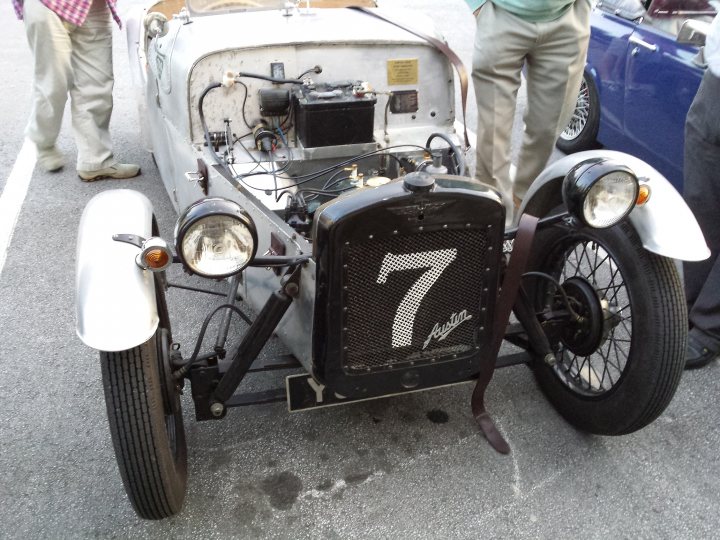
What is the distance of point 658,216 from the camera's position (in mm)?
2322

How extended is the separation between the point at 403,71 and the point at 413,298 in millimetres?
1632

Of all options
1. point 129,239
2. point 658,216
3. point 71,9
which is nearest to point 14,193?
point 71,9

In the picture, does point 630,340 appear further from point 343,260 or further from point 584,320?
point 343,260

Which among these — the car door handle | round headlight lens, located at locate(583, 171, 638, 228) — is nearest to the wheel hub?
round headlight lens, located at locate(583, 171, 638, 228)

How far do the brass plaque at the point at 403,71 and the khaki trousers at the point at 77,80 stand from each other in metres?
2.35

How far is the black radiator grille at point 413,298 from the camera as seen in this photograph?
2018mm

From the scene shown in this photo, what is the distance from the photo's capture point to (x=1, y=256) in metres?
3.88

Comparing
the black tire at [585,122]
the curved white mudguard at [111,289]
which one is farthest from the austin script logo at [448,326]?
the black tire at [585,122]

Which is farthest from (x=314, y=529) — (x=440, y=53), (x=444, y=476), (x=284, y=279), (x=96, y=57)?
(x=96, y=57)

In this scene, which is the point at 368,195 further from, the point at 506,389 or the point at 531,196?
the point at 506,389

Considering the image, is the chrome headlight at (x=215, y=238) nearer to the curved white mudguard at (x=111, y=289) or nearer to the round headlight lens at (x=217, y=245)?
the round headlight lens at (x=217, y=245)

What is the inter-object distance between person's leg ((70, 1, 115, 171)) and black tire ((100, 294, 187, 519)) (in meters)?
3.08

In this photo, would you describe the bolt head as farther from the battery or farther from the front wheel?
the battery

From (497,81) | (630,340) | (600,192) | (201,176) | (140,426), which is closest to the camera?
(140,426)
